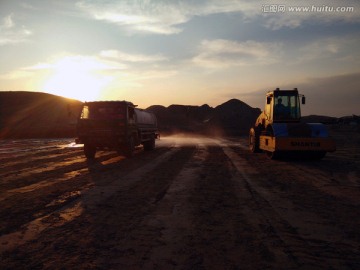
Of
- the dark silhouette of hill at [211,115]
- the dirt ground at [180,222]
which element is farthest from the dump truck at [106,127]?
the dark silhouette of hill at [211,115]

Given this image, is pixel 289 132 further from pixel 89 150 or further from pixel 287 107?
pixel 89 150

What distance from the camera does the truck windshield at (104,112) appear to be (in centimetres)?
1778

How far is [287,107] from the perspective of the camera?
1792cm

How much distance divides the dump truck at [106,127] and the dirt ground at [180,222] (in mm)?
6147

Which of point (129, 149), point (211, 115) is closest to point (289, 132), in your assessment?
point (129, 149)

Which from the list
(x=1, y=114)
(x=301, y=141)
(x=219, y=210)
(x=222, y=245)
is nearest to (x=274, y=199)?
(x=219, y=210)

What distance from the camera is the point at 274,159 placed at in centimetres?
1677

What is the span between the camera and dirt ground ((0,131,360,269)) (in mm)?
4316

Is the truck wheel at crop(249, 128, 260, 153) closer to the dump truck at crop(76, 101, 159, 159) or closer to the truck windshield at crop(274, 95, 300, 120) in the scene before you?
the truck windshield at crop(274, 95, 300, 120)

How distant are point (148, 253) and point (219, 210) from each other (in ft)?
8.43

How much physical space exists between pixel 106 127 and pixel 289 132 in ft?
27.5

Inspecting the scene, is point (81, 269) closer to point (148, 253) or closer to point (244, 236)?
point (148, 253)

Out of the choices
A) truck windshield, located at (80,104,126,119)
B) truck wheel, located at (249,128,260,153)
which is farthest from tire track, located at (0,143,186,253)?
truck wheel, located at (249,128,260,153)

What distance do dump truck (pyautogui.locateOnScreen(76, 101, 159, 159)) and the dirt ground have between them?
615 cm
